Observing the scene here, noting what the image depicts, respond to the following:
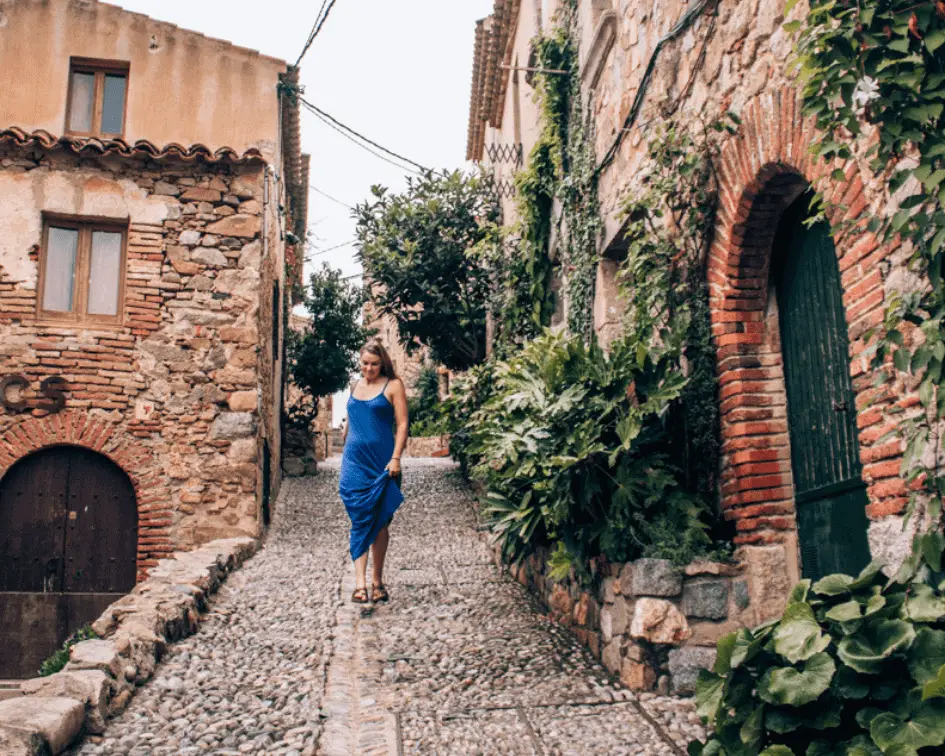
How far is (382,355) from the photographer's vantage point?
5863 millimetres

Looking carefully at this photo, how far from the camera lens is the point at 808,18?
9.66 feet

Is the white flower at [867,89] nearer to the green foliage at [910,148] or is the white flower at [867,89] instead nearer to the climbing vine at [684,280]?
the green foliage at [910,148]

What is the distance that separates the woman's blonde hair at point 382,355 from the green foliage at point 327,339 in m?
7.56

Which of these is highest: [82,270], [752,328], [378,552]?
[82,270]

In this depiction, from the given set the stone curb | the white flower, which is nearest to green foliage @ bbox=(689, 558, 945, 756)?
the white flower

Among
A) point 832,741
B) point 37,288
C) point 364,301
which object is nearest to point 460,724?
point 832,741

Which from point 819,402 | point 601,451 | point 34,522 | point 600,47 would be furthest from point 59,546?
point 819,402

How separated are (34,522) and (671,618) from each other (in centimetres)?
643

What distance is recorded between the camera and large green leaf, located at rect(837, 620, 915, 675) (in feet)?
8.07

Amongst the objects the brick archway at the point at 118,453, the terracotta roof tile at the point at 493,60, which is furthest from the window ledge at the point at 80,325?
the terracotta roof tile at the point at 493,60

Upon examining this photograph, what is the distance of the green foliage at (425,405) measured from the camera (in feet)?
51.7

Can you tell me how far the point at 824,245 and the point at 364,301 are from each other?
10.8 meters

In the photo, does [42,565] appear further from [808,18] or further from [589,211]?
[808,18]

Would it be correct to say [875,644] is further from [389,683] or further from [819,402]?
[389,683]
